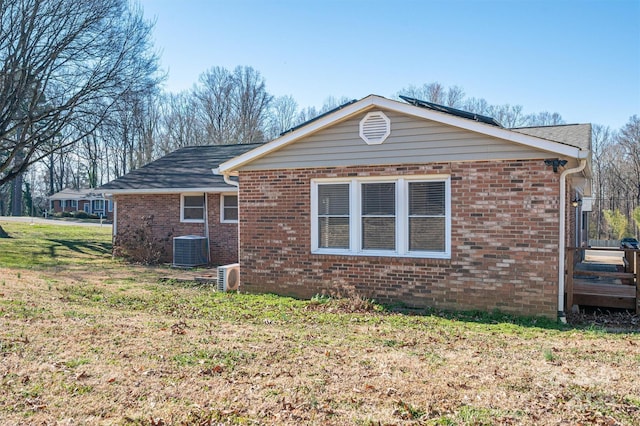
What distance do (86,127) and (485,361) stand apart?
18360 millimetres

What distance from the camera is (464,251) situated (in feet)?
26.6

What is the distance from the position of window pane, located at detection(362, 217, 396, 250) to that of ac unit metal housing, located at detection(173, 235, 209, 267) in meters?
7.49

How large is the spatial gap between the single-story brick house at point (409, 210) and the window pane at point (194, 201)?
5.99 metres

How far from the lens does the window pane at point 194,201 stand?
15805mm

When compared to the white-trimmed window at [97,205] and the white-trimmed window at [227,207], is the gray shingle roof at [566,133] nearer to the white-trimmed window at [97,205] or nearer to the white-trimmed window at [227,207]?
the white-trimmed window at [227,207]

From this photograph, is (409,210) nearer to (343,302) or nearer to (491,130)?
(491,130)

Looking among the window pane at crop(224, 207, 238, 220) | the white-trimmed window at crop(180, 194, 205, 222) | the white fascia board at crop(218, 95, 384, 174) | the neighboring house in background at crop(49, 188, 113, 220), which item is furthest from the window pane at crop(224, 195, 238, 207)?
the neighboring house in background at crop(49, 188, 113, 220)

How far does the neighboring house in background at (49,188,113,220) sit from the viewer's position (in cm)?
5219

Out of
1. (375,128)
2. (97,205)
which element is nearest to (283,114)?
(97,205)

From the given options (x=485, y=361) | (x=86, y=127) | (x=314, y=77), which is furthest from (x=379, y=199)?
(x=86, y=127)

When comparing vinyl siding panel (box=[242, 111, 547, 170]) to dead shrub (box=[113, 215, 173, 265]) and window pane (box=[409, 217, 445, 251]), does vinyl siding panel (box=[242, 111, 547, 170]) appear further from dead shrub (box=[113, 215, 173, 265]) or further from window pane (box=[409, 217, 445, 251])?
dead shrub (box=[113, 215, 173, 265])

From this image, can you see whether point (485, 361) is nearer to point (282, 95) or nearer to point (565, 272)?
point (565, 272)

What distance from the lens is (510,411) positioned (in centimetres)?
385

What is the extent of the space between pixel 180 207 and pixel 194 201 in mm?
538
